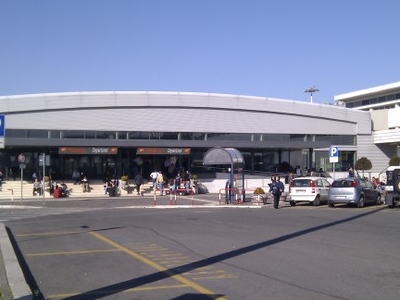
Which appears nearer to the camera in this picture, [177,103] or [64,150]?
[64,150]

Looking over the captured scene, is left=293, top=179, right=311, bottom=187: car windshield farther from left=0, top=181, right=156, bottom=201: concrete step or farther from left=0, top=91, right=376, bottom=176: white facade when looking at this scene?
left=0, top=91, right=376, bottom=176: white facade

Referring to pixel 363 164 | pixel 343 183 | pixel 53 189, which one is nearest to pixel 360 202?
pixel 343 183

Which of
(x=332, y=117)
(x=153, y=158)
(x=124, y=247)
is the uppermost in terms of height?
(x=332, y=117)

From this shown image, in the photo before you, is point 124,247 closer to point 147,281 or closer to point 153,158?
point 147,281

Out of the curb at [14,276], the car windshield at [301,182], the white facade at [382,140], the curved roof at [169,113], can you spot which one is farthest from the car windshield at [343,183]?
the white facade at [382,140]

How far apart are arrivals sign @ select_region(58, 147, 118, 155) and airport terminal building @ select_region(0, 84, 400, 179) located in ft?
0.26

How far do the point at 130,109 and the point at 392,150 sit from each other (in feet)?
93.5

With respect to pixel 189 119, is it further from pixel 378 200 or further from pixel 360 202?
pixel 360 202

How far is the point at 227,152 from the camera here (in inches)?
1266

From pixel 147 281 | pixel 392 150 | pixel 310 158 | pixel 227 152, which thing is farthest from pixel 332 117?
pixel 147 281

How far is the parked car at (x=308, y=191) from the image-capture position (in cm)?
2759

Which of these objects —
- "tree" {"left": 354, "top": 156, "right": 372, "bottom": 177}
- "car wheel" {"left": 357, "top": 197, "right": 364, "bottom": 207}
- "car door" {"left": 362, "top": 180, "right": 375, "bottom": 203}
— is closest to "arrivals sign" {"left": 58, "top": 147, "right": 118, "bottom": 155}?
"car door" {"left": 362, "top": 180, "right": 375, "bottom": 203}

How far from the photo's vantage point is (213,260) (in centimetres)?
1044

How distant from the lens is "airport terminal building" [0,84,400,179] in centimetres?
4081
